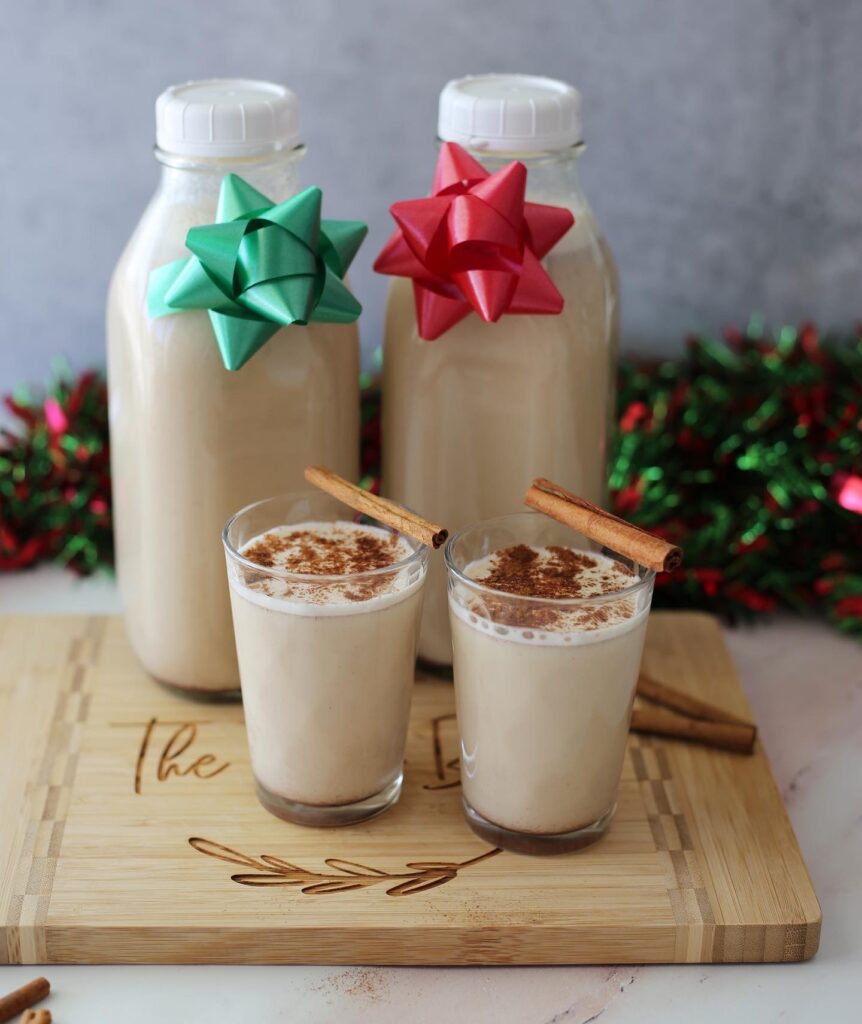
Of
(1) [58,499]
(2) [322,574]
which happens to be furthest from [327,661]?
(1) [58,499]

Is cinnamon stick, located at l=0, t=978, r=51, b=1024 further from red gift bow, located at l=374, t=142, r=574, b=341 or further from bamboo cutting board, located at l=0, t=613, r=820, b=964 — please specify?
red gift bow, located at l=374, t=142, r=574, b=341

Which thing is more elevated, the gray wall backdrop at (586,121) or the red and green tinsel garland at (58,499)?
the gray wall backdrop at (586,121)

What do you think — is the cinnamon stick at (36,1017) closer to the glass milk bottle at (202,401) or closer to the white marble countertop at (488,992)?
the white marble countertop at (488,992)

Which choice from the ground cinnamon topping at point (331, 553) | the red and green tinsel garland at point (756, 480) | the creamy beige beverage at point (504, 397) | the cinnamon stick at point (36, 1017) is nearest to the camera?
the cinnamon stick at point (36, 1017)

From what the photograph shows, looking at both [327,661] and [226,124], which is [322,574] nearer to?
[327,661]

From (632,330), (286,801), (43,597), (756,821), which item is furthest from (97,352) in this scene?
(756,821)

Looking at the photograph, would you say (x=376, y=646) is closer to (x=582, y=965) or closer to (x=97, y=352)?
(x=582, y=965)

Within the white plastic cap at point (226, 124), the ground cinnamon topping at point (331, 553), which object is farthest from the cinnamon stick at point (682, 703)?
the white plastic cap at point (226, 124)
